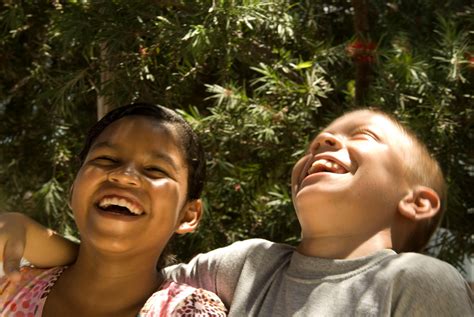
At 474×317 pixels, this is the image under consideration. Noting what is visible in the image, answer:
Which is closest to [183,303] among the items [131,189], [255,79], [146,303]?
[146,303]

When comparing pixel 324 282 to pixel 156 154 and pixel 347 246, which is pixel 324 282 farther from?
pixel 156 154

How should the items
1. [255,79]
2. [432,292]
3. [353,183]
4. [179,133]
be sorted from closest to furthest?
[432,292] → [353,183] → [179,133] → [255,79]

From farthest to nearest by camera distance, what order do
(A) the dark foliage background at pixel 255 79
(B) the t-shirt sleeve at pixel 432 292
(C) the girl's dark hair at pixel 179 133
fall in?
(A) the dark foliage background at pixel 255 79, (C) the girl's dark hair at pixel 179 133, (B) the t-shirt sleeve at pixel 432 292

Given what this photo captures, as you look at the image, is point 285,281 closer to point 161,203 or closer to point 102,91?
point 161,203

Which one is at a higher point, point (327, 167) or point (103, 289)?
point (327, 167)

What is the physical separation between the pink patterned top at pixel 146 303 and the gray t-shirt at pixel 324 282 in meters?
0.03

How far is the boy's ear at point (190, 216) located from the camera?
1.07 meters

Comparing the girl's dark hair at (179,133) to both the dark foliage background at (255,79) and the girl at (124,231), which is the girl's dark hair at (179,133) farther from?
the dark foliage background at (255,79)

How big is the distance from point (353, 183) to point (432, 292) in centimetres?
17

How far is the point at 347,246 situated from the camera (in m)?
0.97

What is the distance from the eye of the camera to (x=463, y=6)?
1.40 m

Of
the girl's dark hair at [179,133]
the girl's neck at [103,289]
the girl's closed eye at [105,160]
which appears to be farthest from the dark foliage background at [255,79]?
the girl's neck at [103,289]

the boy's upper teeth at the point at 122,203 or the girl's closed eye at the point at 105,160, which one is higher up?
the girl's closed eye at the point at 105,160

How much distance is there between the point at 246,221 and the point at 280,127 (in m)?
0.22
